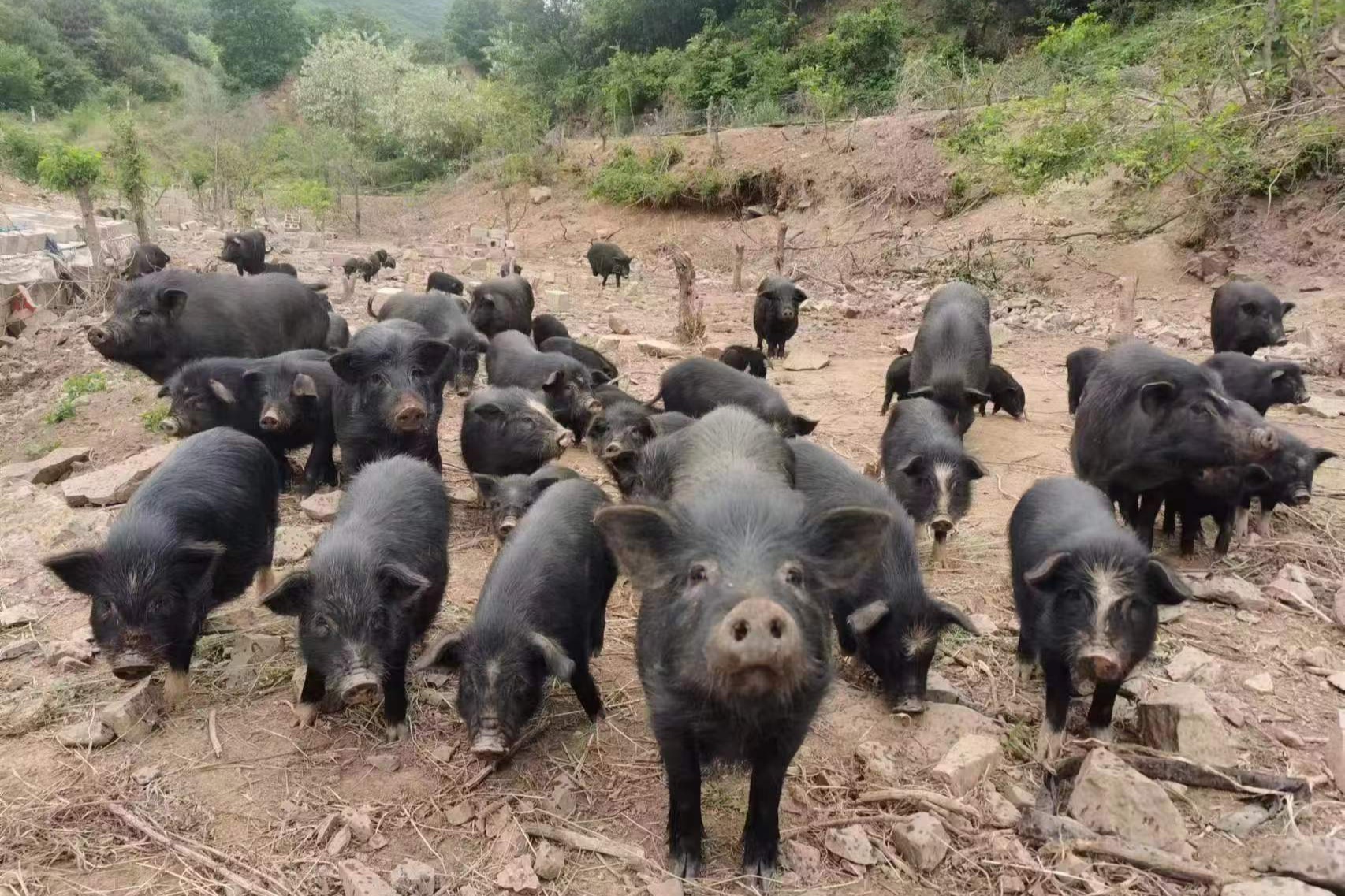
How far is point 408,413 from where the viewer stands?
6.05 m

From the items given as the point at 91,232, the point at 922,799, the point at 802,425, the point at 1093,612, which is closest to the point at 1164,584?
the point at 1093,612

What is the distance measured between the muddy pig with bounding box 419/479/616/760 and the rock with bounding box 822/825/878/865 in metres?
1.21

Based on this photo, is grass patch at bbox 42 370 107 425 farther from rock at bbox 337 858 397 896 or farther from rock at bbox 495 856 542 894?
Result: rock at bbox 495 856 542 894

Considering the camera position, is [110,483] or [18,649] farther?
[110,483]

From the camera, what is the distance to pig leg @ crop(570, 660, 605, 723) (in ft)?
13.1

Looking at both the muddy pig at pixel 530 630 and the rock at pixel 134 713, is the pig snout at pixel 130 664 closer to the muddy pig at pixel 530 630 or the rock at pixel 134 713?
the rock at pixel 134 713

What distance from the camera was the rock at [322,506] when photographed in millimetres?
6184

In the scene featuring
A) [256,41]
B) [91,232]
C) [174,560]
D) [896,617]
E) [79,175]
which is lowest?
[896,617]

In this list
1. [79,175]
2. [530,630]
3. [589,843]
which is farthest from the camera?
[79,175]

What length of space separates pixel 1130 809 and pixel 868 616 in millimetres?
1273

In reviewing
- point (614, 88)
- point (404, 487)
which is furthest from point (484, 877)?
point (614, 88)

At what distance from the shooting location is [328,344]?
32.1 ft

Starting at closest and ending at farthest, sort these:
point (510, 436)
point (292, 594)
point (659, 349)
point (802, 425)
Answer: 1. point (292, 594)
2. point (510, 436)
3. point (802, 425)
4. point (659, 349)

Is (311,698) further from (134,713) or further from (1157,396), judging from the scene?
(1157,396)
